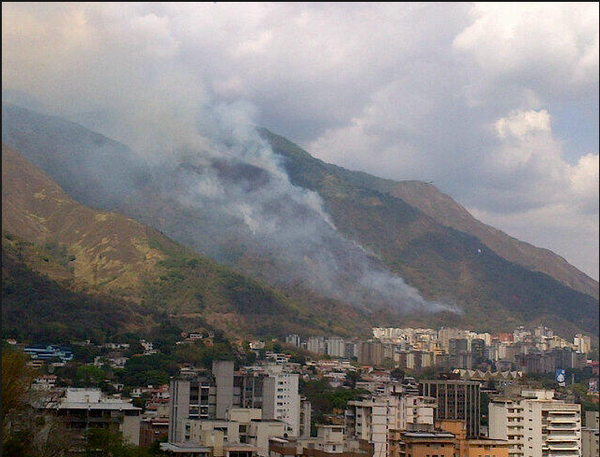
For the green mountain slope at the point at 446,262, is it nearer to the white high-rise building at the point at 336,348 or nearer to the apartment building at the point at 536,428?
the white high-rise building at the point at 336,348

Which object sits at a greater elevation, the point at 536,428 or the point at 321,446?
the point at 536,428

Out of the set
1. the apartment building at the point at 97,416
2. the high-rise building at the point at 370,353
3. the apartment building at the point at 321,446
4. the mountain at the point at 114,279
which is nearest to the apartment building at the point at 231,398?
the apartment building at the point at 97,416

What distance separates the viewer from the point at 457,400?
31078 mm

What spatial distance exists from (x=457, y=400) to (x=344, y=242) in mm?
44164

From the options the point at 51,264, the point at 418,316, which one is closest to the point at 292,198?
the point at 418,316

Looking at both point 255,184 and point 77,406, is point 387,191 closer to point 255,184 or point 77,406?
point 255,184

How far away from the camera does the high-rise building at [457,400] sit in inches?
1200

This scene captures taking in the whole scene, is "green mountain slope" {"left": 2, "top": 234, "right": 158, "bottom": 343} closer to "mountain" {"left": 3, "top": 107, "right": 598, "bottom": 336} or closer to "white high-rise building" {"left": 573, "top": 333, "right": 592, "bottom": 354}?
"mountain" {"left": 3, "top": 107, "right": 598, "bottom": 336}

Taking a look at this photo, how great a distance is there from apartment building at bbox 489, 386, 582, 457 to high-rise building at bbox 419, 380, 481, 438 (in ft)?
29.5

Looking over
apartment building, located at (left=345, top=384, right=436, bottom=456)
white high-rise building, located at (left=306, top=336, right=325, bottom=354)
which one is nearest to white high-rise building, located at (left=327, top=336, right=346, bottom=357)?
white high-rise building, located at (left=306, top=336, right=325, bottom=354)

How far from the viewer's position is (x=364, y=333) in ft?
200

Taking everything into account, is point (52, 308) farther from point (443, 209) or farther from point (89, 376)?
point (443, 209)

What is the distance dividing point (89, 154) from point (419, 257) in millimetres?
26756

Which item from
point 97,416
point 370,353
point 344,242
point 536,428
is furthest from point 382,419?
point 344,242
